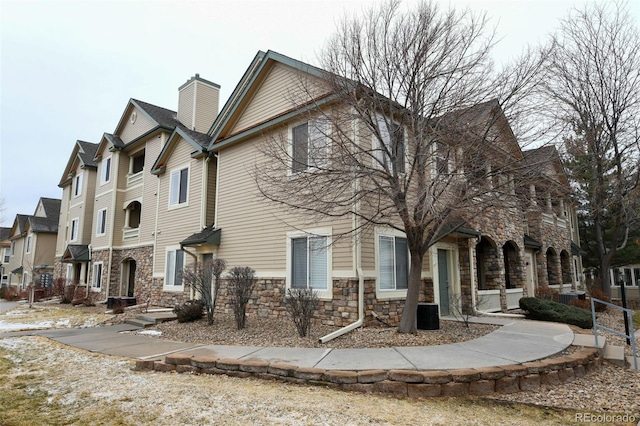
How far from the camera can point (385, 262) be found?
959 centimetres

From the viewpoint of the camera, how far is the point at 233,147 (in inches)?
525

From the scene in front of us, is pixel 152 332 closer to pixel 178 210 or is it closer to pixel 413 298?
pixel 178 210

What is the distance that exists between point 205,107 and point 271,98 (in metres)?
8.00

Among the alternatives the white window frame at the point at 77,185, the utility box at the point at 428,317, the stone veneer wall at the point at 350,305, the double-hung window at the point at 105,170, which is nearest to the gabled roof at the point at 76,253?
the white window frame at the point at 77,185

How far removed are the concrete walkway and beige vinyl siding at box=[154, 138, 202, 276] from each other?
6022 mm

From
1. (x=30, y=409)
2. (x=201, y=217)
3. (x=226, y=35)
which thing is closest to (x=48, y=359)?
(x=30, y=409)

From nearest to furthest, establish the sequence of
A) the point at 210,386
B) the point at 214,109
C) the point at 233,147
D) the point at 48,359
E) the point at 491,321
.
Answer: the point at 210,386 < the point at 48,359 < the point at 491,321 < the point at 233,147 < the point at 214,109

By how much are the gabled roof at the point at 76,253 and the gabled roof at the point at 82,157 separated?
5268mm

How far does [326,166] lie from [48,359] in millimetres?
6678

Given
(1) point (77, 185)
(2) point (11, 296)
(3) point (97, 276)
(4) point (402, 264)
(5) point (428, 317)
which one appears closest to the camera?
(5) point (428, 317)

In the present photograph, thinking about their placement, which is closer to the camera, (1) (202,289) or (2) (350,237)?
(2) (350,237)

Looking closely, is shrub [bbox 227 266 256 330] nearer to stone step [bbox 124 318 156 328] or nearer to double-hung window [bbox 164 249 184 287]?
stone step [bbox 124 318 156 328]

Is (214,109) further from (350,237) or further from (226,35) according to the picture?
(350,237)

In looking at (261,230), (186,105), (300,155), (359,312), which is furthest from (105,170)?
(359,312)
